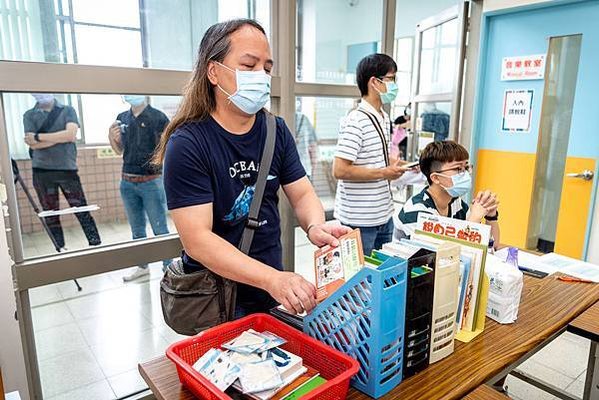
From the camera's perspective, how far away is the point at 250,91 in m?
1.23

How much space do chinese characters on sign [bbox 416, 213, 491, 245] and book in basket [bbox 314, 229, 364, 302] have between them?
1.14ft

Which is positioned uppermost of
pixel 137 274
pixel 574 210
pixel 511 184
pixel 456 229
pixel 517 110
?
pixel 517 110

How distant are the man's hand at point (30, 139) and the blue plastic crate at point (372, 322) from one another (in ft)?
4.59

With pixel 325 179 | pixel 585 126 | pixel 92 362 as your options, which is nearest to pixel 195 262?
pixel 92 362

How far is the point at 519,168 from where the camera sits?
3.36 meters

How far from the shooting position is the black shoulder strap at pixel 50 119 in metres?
1.67

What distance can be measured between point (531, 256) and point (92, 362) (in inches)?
88.6

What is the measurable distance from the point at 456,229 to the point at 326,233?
0.38 meters

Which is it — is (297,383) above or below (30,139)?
below

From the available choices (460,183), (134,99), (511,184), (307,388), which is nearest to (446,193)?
(460,183)

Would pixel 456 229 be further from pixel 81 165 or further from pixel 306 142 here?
pixel 306 142

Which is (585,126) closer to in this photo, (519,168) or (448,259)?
(519,168)

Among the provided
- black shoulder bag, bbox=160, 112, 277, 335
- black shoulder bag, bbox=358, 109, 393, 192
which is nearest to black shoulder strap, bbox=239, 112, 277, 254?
black shoulder bag, bbox=160, 112, 277, 335

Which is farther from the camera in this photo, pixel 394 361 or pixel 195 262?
pixel 195 262
